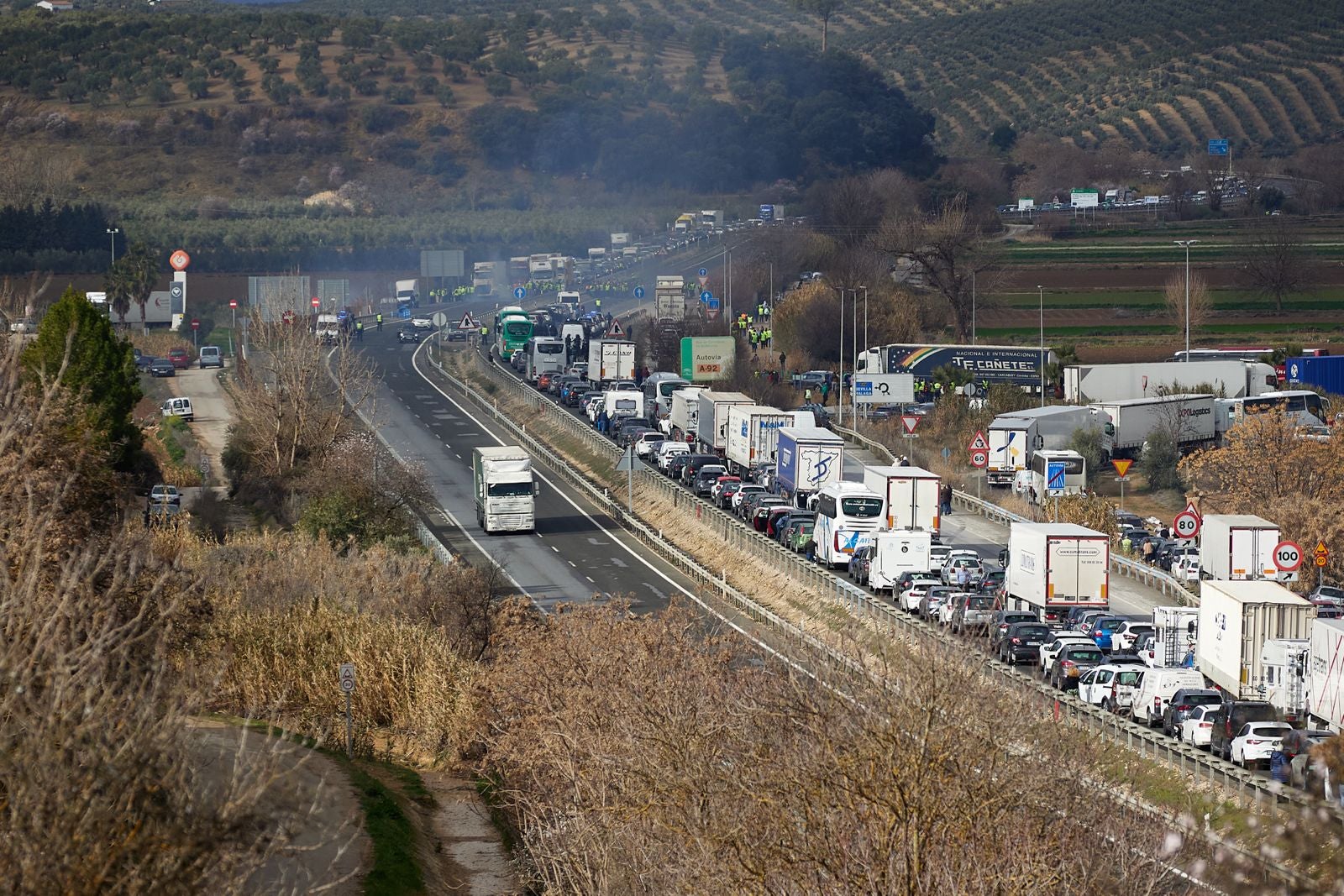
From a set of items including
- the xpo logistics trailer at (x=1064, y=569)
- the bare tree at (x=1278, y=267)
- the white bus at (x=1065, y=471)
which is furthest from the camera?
the bare tree at (x=1278, y=267)

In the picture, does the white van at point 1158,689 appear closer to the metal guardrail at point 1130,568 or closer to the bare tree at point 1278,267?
the metal guardrail at point 1130,568

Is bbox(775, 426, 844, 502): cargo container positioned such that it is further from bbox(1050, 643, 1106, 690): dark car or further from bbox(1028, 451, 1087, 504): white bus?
bbox(1050, 643, 1106, 690): dark car

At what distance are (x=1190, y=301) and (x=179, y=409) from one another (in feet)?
183

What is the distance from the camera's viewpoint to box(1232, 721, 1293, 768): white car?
34.1 metres

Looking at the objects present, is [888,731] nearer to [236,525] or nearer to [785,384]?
[236,525]

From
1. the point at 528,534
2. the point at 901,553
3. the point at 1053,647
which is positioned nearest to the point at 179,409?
the point at 528,534

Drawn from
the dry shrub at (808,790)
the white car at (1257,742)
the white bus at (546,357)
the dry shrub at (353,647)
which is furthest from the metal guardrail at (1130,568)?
the white bus at (546,357)

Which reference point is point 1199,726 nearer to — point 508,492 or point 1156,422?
point 508,492

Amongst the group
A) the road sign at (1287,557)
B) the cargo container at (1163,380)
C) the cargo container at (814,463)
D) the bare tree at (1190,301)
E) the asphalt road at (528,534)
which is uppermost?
the bare tree at (1190,301)

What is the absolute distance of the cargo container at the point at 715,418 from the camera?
7438cm

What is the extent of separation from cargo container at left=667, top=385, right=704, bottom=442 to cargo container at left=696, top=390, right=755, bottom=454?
577mm

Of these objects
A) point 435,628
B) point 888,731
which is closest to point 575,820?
point 888,731

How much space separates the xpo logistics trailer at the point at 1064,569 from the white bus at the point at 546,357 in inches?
2165

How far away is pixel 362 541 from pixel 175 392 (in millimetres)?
40289
